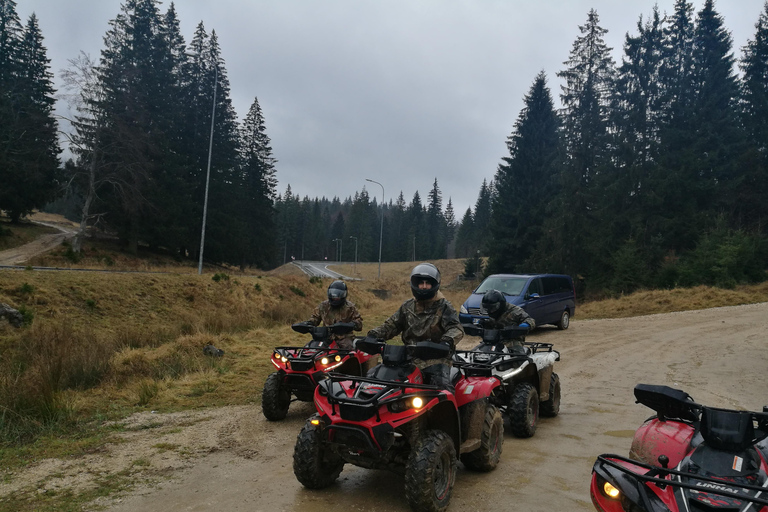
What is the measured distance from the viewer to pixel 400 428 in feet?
13.9

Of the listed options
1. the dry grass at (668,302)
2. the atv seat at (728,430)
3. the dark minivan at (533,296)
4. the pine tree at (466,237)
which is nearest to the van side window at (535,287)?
the dark minivan at (533,296)

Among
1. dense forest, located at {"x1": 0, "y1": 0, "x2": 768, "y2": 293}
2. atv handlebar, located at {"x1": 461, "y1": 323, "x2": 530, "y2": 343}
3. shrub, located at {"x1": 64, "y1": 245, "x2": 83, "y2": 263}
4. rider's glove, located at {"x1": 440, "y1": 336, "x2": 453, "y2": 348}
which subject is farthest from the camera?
dense forest, located at {"x1": 0, "y1": 0, "x2": 768, "y2": 293}

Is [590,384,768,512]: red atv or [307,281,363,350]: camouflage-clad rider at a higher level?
[307,281,363,350]: camouflage-clad rider

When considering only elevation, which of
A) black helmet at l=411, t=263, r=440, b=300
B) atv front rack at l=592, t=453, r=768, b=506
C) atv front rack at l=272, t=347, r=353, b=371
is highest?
black helmet at l=411, t=263, r=440, b=300

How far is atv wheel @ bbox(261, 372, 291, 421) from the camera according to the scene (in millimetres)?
7006

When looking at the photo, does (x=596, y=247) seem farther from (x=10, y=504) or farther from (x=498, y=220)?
(x=10, y=504)

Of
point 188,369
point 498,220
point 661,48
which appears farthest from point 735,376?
point 661,48

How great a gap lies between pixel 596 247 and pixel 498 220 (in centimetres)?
875

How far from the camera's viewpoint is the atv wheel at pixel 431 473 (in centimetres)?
394

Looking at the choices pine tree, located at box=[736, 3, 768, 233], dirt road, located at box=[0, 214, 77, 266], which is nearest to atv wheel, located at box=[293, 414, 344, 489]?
dirt road, located at box=[0, 214, 77, 266]

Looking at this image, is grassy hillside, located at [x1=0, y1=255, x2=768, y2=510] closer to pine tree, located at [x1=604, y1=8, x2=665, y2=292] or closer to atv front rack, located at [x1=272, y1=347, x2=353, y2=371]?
atv front rack, located at [x1=272, y1=347, x2=353, y2=371]

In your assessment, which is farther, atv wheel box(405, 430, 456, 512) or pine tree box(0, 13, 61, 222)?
pine tree box(0, 13, 61, 222)

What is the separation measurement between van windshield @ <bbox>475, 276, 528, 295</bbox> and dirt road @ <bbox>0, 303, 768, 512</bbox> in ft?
17.6

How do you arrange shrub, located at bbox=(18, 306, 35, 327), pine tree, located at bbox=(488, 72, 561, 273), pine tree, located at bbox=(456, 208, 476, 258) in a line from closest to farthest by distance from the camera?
shrub, located at bbox=(18, 306, 35, 327) → pine tree, located at bbox=(488, 72, 561, 273) → pine tree, located at bbox=(456, 208, 476, 258)
